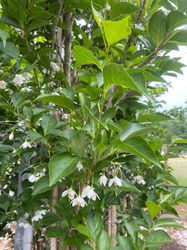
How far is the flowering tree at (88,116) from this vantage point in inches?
20.4

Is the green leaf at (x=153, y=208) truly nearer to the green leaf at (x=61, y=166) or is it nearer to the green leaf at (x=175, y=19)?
the green leaf at (x=61, y=166)

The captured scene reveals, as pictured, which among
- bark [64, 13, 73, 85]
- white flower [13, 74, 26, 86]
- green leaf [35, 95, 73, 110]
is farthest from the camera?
bark [64, 13, 73, 85]

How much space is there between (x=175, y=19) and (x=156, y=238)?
19.8 inches

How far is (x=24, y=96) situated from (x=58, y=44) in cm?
28

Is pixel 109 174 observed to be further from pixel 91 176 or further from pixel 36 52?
pixel 36 52

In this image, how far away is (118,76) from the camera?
1.50 feet

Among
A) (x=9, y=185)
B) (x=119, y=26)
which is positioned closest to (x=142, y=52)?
(x=119, y=26)

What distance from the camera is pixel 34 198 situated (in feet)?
2.62

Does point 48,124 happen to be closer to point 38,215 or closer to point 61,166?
point 61,166

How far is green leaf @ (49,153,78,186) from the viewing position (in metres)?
0.50

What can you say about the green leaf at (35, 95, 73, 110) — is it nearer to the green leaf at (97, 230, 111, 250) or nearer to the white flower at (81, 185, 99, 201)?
the white flower at (81, 185, 99, 201)

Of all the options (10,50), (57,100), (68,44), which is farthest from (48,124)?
(68,44)

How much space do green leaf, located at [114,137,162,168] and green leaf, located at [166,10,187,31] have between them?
0.24 meters

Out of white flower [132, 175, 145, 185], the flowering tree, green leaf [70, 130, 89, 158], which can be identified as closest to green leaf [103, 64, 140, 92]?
the flowering tree
